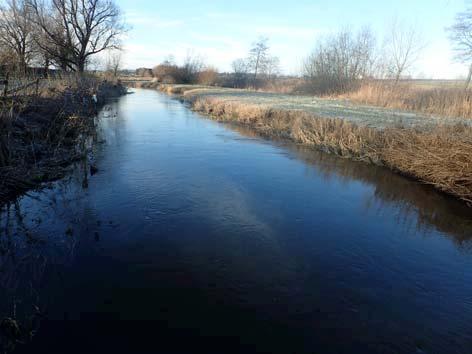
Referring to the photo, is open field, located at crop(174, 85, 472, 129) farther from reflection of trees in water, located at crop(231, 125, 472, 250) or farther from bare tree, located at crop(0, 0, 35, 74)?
bare tree, located at crop(0, 0, 35, 74)

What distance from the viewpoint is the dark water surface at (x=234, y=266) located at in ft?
9.96

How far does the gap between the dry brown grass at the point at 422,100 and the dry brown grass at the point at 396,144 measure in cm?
612

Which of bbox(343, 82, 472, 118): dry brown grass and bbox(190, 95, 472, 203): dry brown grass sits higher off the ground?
bbox(343, 82, 472, 118): dry brown grass

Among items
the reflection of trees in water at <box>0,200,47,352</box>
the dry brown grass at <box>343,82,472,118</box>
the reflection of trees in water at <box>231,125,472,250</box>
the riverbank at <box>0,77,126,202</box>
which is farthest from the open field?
the reflection of trees in water at <box>0,200,47,352</box>

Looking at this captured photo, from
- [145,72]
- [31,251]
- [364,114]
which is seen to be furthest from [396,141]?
[145,72]

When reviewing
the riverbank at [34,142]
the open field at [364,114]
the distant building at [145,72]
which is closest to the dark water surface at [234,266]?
the riverbank at [34,142]

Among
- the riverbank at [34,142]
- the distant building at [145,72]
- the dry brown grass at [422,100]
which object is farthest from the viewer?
the distant building at [145,72]

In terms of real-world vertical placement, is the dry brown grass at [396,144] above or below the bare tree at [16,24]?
below

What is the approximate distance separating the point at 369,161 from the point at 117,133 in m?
8.99

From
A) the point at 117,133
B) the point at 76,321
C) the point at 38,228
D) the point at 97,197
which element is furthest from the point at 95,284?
the point at 117,133

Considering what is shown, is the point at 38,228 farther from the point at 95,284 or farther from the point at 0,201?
the point at 95,284

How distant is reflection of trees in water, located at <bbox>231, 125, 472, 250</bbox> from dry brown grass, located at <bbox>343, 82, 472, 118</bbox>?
7339 mm

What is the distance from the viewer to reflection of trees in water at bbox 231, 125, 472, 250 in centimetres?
566

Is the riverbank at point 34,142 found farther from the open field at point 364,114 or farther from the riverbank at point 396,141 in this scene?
the open field at point 364,114
